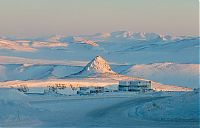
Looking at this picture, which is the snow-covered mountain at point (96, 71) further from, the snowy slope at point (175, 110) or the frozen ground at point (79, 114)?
the snowy slope at point (175, 110)

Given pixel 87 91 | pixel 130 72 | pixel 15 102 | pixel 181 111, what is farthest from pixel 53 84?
pixel 130 72

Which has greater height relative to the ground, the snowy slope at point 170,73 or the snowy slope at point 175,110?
the snowy slope at point 170,73

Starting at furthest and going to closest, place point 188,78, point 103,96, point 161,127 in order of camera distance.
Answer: point 188,78, point 103,96, point 161,127

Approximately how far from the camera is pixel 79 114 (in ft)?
197

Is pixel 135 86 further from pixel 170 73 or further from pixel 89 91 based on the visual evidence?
pixel 170 73

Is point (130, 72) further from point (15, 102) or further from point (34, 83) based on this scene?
point (15, 102)

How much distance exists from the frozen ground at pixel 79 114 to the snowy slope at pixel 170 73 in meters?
84.0

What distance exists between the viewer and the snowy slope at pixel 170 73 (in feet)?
533

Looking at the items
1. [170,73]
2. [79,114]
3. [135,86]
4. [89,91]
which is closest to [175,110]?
[79,114]

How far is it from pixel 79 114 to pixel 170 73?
116 m

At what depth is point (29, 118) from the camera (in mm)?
56906

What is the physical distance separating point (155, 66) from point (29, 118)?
13235 cm

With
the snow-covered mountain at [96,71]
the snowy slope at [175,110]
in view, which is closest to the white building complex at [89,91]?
the snowy slope at [175,110]

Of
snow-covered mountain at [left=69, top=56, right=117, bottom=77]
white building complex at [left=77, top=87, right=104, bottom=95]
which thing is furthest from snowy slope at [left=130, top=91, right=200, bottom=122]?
snow-covered mountain at [left=69, top=56, right=117, bottom=77]
